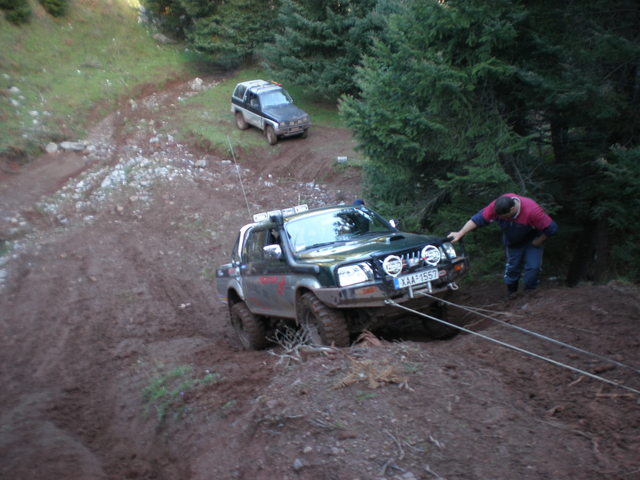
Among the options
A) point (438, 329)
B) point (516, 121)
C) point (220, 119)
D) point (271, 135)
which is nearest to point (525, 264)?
point (438, 329)

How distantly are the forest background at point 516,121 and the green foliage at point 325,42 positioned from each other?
1105 cm

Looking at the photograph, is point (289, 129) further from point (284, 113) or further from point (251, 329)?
point (251, 329)

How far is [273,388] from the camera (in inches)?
219

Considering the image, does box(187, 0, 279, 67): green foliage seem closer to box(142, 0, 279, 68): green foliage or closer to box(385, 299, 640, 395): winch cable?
box(142, 0, 279, 68): green foliage

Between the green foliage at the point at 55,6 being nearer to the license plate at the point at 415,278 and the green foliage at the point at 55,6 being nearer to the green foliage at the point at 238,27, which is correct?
the green foliage at the point at 238,27

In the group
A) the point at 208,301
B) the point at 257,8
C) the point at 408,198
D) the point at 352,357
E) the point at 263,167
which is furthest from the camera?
the point at 257,8

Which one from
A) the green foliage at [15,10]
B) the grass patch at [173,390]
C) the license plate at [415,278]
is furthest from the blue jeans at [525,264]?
the green foliage at [15,10]

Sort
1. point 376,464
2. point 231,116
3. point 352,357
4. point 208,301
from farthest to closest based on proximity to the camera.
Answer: point 231,116 → point 208,301 → point 352,357 → point 376,464

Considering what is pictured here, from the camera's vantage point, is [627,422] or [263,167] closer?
[627,422]

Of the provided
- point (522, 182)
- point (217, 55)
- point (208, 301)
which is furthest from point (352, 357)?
point (217, 55)

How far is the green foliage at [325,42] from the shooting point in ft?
71.2

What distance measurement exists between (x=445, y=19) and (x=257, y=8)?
74.9 feet

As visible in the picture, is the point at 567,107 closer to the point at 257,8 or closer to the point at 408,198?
the point at 408,198

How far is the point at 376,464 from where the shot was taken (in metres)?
4.01
